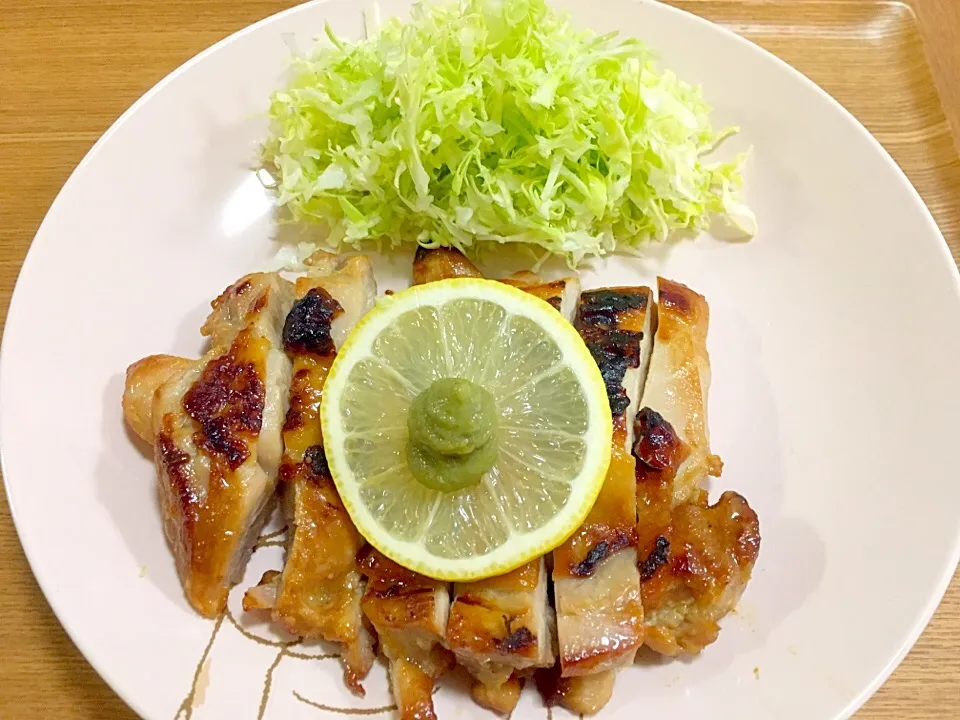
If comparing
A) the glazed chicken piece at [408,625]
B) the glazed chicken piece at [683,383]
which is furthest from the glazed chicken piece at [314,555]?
the glazed chicken piece at [683,383]

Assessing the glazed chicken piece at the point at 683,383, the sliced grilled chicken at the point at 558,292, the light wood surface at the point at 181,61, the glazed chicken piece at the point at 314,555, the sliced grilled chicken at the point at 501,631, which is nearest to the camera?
the sliced grilled chicken at the point at 501,631

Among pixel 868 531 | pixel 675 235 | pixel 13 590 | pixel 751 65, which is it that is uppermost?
pixel 751 65

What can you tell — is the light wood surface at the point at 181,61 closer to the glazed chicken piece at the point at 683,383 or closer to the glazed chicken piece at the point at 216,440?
the glazed chicken piece at the point at 216,440

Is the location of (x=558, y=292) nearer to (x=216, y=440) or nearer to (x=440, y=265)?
(x=440, y=265)

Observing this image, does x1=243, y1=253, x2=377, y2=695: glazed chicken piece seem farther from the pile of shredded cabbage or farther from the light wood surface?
the light wood surface

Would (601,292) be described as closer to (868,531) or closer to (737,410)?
(737,410)

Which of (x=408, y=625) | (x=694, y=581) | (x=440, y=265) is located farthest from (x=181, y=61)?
(x=694, y=581)

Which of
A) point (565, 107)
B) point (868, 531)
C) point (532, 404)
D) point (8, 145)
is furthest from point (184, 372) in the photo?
point (868, 531)
